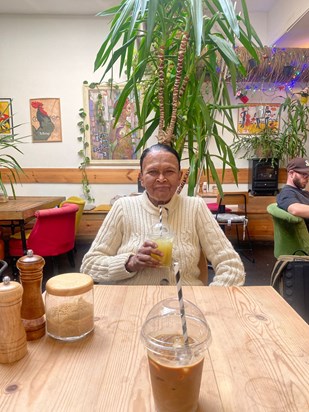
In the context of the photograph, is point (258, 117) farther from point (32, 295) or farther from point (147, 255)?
point (32, 295)

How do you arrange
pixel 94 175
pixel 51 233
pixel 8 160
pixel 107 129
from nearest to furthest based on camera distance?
pixel 51 233 < pixel 8 160 < pixel 107 129 < pixel 94 175

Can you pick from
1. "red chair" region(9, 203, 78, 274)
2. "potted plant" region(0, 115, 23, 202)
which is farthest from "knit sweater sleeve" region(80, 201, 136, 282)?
"potted plant" region(0, 115, 23, 202)

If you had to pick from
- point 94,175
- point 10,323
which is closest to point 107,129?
point 94,175

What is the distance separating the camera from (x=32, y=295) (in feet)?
2.64

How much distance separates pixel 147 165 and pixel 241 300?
2.49ft

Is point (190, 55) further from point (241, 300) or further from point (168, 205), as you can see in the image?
point (241, 300)

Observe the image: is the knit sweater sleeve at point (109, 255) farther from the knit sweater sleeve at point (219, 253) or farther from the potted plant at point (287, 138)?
the potted plant at point (287, 138)

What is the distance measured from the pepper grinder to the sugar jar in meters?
0.02

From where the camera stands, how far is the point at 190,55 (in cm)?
161

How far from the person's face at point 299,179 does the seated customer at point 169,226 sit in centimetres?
165

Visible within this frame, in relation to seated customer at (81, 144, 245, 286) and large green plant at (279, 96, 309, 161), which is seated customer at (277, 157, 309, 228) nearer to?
seated customer at (81, 144, 245, 286)

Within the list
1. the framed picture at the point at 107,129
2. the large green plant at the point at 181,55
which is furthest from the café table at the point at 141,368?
the framed picture at the point at 107,129

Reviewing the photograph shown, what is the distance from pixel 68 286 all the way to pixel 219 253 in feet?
2.82

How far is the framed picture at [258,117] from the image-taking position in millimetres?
4770
